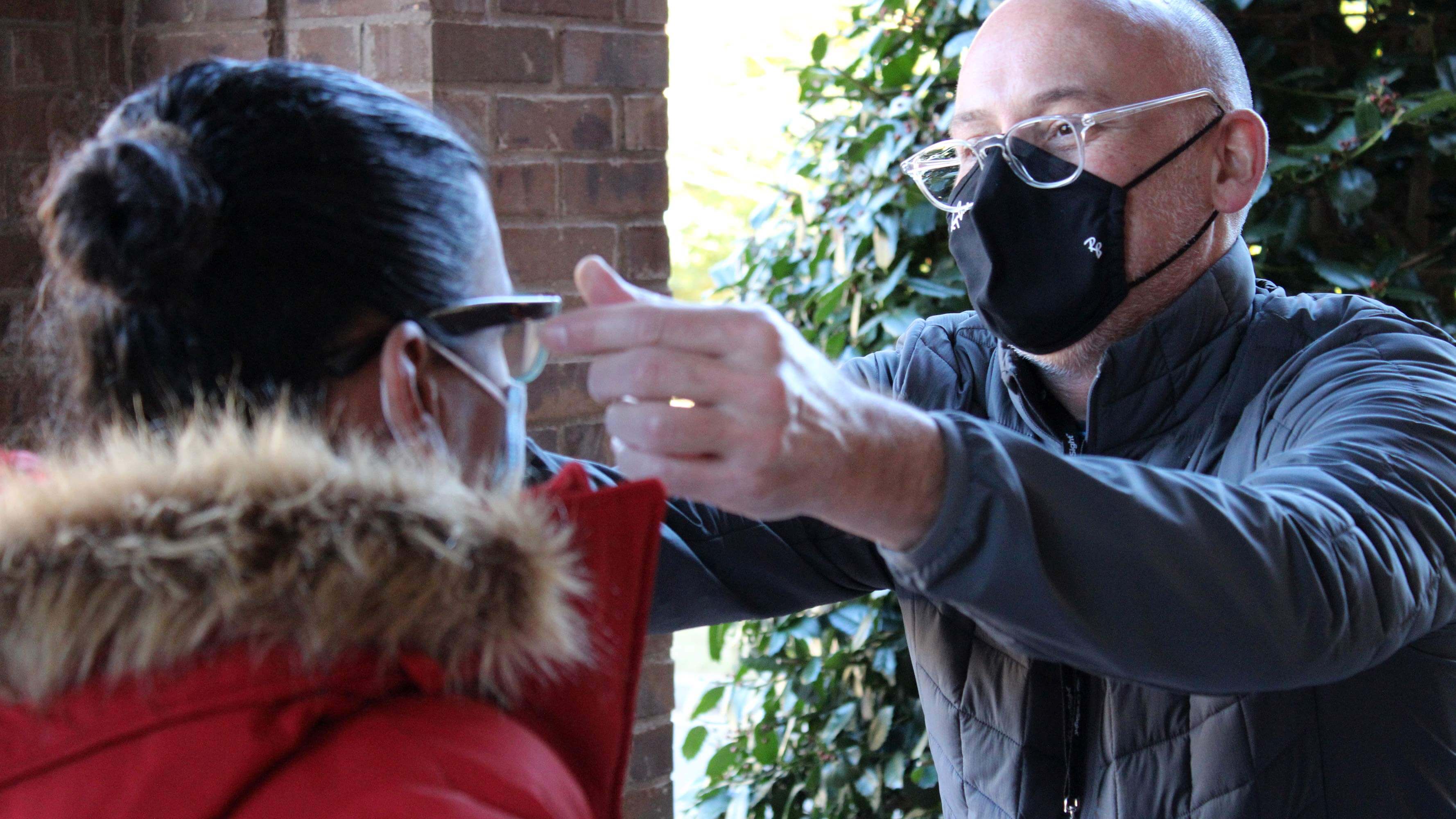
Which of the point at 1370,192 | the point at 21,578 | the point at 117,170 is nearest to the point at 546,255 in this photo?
the point at 117,170

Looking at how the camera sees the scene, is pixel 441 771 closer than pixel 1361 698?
Yes

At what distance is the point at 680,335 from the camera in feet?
2.93

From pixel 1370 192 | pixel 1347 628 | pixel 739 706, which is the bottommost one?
pixel 739 706

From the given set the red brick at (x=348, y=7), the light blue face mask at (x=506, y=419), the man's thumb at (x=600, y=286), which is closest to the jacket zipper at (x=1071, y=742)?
the light blue face mask at (x=506, y=419)

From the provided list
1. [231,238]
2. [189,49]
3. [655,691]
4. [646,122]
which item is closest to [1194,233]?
[646,122]

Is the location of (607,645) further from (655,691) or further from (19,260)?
(19,260)

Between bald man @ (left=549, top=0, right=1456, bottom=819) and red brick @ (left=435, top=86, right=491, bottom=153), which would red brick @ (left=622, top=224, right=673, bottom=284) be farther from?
bald man @ (left=549, top=0, right=1456, bottom=819)

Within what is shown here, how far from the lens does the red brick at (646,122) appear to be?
2.27 meters

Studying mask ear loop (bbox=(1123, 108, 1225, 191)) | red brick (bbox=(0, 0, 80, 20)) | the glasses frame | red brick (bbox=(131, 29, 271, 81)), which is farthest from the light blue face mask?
red brick (bbox=(0, 0, 80, 20))

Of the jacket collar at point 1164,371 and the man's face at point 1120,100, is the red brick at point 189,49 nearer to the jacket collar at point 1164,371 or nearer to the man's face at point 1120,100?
the man's face at point 1120,100

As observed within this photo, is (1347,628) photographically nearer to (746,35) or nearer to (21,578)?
(21,578)

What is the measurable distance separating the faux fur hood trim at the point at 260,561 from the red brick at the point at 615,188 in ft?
4.33

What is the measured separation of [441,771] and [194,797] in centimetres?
16

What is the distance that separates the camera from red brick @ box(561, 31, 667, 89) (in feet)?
7.18
